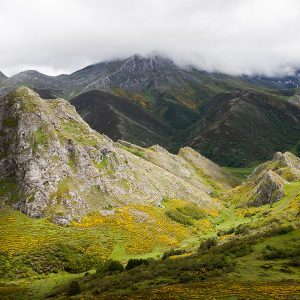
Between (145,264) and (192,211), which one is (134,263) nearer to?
(145,264)

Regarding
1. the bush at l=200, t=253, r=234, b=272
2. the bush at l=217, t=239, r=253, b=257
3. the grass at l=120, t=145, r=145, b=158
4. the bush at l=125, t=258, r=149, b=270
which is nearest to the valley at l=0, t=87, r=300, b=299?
the bush at l=200, t=253, r=234, b=272

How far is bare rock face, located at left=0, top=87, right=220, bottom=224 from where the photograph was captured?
10031cm

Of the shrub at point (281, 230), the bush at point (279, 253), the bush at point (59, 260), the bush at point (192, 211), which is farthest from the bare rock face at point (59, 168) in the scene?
the bush at point (279, 253)

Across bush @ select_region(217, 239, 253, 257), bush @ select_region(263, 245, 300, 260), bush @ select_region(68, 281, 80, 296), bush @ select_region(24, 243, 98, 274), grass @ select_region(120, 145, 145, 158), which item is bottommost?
bush @ select_region(24, 243, 98, 274)

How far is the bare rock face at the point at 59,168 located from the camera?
329 feet

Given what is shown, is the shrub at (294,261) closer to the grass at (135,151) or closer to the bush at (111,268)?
the bush at (111,268)

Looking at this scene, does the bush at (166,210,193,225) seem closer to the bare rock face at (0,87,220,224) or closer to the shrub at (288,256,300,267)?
the bare rock face at (0,87,220,224)

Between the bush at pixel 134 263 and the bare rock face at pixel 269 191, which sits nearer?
the bush at pixel 134 263

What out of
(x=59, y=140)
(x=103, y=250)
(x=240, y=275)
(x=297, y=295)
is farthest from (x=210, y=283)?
(x=59, y=140)

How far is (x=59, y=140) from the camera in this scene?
115000 mm

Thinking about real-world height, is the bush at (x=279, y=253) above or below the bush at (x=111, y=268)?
above

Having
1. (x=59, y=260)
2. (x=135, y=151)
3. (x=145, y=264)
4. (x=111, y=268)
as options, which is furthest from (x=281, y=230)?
(x=135, y=151)

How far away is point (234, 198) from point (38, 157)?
83.6 meters

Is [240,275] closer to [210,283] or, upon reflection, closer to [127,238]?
[210,283]
